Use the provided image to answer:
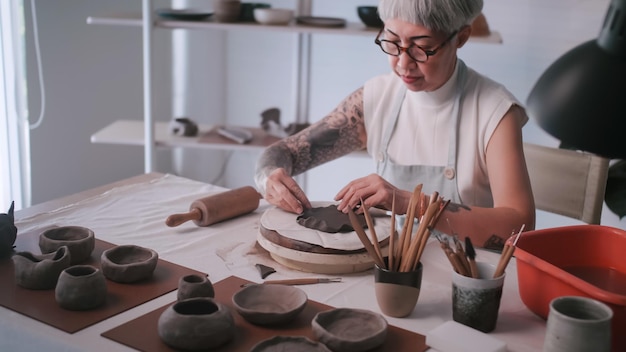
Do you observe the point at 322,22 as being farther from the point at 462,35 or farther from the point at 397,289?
the point at 397,289

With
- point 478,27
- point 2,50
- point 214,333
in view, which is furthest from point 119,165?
point 214,333

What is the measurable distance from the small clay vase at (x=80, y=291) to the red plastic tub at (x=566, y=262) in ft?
2.70

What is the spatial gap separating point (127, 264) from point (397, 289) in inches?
22.6

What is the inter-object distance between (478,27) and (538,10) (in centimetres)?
41

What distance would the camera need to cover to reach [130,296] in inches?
59.8

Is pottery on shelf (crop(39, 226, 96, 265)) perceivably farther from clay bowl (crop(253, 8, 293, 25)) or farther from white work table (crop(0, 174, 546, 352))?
clay bowl (crop(253, 8, 293, 25))

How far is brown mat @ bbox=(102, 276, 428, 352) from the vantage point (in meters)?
1.33

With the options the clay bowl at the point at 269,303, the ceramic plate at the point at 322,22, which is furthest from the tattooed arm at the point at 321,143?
the ceramic plate at the point at 322,22

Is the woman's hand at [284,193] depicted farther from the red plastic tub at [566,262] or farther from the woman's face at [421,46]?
the red plastic tub at [566,262]

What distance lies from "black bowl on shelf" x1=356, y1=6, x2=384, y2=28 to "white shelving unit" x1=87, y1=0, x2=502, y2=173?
0.10 ft

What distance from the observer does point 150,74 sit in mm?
3217

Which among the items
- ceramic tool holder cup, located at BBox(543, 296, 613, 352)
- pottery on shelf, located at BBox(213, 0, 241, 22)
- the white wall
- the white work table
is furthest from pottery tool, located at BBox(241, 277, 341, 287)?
the white wall

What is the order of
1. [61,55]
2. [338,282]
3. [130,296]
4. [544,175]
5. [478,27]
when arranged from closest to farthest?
[130,296], [338,282], [544,175], [478,27], [61,55]

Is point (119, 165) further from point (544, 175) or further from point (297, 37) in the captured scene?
point (544, 175)
